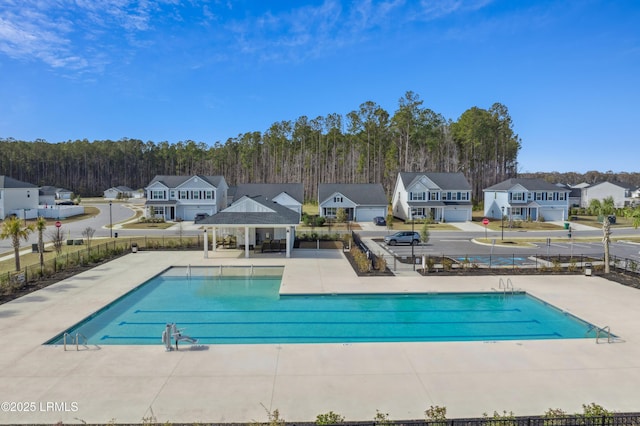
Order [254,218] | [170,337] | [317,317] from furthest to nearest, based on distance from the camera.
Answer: [254,218]
[317,317]
[170,337]

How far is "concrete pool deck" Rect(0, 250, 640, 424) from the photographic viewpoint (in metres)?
10.1

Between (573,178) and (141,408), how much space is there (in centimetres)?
18914

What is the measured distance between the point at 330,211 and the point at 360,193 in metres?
5.26

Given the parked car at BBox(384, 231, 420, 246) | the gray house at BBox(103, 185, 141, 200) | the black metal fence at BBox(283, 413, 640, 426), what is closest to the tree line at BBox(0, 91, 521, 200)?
the gray house at BBox(103, 185, 141, 200)

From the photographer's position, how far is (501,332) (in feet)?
55.4

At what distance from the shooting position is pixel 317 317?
18312 mm

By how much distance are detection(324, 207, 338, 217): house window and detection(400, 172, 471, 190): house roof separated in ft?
36.2

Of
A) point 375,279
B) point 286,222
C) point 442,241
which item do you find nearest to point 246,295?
point 375,279

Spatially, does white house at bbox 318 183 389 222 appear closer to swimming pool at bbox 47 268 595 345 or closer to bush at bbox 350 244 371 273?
bush at bbox 350 244 371 273

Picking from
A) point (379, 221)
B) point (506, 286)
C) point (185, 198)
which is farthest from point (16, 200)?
point (506, 286)

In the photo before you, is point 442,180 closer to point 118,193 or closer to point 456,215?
point 456,215

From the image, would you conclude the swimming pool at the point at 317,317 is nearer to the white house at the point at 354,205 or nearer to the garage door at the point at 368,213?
the white house at the point at 354,205

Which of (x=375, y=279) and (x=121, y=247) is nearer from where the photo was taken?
(x=375, y=279)

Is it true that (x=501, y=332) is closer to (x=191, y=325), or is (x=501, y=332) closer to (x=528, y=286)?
(x=528, y=286)
